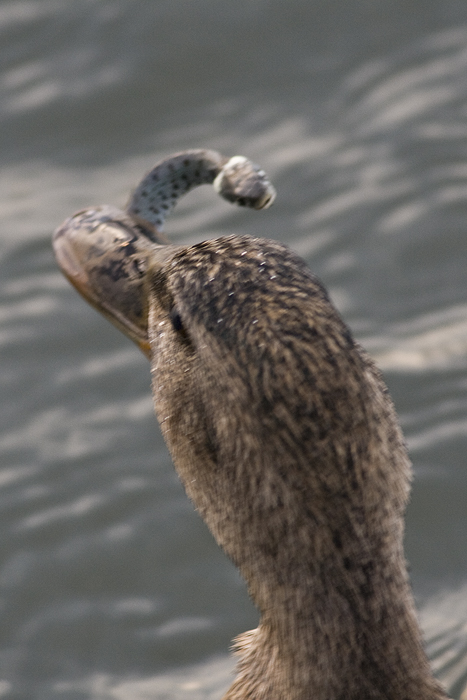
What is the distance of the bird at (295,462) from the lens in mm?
3086

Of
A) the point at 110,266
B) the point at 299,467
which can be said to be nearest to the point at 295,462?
the point at 299,467

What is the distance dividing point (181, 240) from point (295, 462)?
441 centimetres

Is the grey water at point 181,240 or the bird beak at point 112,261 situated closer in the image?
the bird beak at point 112,261

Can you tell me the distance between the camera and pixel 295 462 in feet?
10.1

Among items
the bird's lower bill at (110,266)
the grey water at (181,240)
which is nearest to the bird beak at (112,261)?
the bird's lower bill at (110,266)

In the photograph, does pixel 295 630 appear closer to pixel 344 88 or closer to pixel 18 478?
→ pixel 18 478

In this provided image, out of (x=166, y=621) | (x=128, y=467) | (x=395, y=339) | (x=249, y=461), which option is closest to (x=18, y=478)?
(x=128, y=467)

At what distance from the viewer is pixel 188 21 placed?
8.62 m

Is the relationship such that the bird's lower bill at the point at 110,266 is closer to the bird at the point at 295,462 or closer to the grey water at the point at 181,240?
the bird at the point at 295,462

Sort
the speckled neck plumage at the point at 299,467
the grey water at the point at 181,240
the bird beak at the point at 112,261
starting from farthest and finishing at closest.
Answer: the grey water at the point at 181,240
the bird beak at the point at 112,261
the speckled neck plumage at the point at 299,467

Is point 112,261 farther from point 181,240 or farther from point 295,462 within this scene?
point 181,240

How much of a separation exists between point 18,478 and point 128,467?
1.95 feet

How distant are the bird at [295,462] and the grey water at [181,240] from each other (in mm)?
2210

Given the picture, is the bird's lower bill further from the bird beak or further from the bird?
the bird
